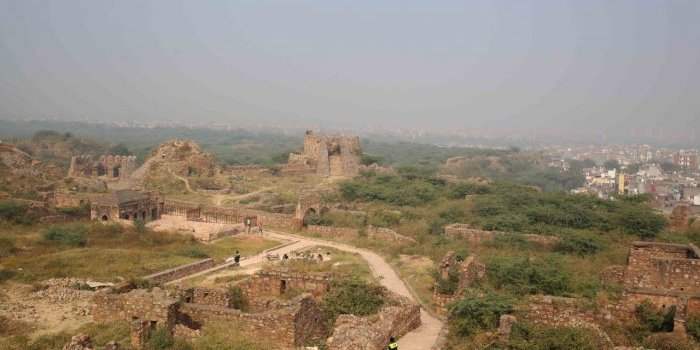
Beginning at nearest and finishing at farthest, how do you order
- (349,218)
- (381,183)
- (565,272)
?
(565,272) < (349,218) < (381,183)

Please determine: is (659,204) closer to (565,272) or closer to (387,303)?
(565,272)

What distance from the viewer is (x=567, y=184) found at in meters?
80.6

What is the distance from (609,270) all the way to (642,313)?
15.8 ft

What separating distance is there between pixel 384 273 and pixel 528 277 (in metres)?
5.87

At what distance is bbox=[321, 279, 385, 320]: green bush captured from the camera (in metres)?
12.8

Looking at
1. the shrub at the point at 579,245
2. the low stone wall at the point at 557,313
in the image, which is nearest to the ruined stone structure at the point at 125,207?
the shrub at the point at 579,245

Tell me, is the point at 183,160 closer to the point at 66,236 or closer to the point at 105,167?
the point at 105,167

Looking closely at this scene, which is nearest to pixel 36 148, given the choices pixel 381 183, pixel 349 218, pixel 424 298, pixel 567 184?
pixel 381 183

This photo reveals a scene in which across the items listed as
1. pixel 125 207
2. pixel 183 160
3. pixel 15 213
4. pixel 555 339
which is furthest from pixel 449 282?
pixel 183 160

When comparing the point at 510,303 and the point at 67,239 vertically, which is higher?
the point at 510,303

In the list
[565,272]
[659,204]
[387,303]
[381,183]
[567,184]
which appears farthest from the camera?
[567,184]

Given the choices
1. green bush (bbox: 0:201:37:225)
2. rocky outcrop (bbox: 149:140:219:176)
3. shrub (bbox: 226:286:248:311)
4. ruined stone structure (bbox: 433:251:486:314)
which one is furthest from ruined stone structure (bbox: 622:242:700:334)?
rocky outcrop (bbox: 149:140:219:176)

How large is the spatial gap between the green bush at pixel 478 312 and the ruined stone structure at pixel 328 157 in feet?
128

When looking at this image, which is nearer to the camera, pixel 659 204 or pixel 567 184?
pixel 659 204
